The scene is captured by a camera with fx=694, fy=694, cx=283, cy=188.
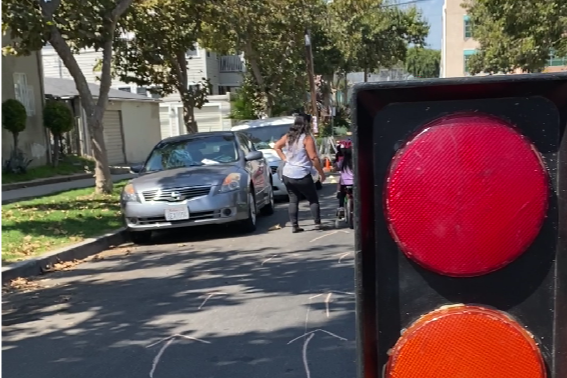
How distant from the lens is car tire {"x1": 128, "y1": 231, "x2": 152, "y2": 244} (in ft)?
33.6

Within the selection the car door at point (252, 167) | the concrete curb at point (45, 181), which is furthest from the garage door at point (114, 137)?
the car door at point (252, 167)

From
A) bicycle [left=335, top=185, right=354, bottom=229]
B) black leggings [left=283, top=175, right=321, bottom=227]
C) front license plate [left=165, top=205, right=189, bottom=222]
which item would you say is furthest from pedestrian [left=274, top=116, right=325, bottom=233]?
front license plate [left=165, top=205, right=189, bottom=222]

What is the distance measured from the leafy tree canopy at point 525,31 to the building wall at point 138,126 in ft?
49.2

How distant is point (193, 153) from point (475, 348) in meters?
10.1

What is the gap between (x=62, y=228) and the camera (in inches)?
408

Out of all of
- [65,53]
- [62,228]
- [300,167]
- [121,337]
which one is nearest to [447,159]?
[121,337]

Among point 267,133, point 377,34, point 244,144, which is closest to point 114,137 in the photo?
point 267,133

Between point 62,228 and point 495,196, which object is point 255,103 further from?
point 495,196

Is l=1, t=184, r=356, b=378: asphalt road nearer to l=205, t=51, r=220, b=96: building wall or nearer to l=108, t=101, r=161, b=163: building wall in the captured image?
l=108, t=101, r=161, b=163: building wall

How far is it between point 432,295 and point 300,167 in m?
8.42

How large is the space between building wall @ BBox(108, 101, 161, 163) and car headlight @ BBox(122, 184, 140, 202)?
18.8m

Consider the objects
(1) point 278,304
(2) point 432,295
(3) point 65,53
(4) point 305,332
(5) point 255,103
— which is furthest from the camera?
(5) point 255,103

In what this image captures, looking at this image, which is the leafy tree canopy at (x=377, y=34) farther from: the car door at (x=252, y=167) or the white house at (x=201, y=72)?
the car door at (x=252, y=167)

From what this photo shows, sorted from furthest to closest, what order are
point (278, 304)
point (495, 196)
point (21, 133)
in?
point (21, 133) < point (278, 304) < point (495, 196)
